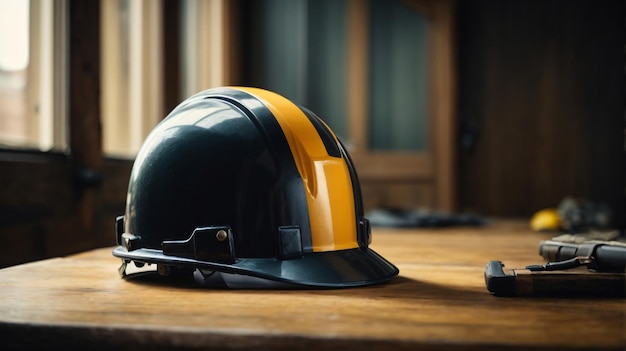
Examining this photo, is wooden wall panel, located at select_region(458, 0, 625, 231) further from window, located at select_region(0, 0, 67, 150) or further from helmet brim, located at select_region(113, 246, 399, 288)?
helmet brim, located at select_region(113, 246, 399, 288)

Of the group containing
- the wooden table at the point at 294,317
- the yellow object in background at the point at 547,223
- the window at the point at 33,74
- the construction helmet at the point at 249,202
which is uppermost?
the window at the point at 33,74

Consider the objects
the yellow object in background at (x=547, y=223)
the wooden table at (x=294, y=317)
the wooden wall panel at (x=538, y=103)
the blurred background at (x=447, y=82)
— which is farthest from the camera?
the wooden wall panel at (x=538, y=103)

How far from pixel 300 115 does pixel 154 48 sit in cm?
167

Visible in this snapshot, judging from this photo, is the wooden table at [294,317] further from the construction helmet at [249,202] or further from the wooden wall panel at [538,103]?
the wooden wall panel at [538,103]

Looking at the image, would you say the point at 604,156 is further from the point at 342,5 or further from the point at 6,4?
the point at 6,4

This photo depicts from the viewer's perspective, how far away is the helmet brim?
32.5 inches

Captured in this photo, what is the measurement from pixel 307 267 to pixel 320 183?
0.12 m

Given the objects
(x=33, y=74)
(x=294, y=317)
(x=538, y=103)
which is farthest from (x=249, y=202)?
(x=538, y=103)

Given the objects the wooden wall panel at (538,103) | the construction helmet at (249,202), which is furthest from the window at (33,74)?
the wooden wall panel at (538,103)

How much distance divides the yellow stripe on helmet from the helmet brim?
2 cm

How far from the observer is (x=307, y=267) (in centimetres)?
85

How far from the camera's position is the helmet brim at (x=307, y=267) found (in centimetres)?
83

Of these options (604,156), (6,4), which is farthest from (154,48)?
(604,156)

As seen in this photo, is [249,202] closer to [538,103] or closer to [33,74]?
[33,74]
